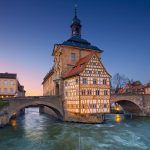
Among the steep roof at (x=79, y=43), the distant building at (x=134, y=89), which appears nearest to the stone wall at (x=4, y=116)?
the steep roof at (x=79, y=43)

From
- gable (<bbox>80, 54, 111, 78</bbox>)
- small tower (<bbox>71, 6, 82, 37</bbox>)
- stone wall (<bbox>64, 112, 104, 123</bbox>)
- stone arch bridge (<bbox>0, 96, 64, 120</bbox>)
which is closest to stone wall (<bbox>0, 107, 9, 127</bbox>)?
stone arch bridge (<bbox>0, 96, 64, 120</bbox>)

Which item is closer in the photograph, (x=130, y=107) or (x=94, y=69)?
(x=94, y=69)

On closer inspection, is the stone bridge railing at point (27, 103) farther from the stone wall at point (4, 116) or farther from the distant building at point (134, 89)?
the distant building at point (134, 89)

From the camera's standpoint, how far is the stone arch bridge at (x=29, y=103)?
27.3 meters

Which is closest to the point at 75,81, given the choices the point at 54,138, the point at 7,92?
the point at 54,138

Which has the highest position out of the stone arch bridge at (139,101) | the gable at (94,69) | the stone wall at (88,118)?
the gable at (94,69)

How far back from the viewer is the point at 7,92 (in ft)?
148

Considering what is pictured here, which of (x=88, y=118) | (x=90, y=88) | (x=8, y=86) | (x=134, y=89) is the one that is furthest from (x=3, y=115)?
(x=134, y=89)

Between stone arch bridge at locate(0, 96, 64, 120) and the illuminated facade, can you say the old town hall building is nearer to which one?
the illuminated facade

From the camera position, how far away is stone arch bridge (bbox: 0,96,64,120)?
89.5 ft

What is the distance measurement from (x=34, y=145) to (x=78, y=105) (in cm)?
1147

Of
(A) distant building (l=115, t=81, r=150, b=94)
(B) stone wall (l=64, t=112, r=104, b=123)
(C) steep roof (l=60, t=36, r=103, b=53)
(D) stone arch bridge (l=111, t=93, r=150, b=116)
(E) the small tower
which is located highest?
(E) the small tower

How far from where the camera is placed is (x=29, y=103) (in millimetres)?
28812

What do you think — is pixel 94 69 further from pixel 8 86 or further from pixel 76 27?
pixel 8 86
